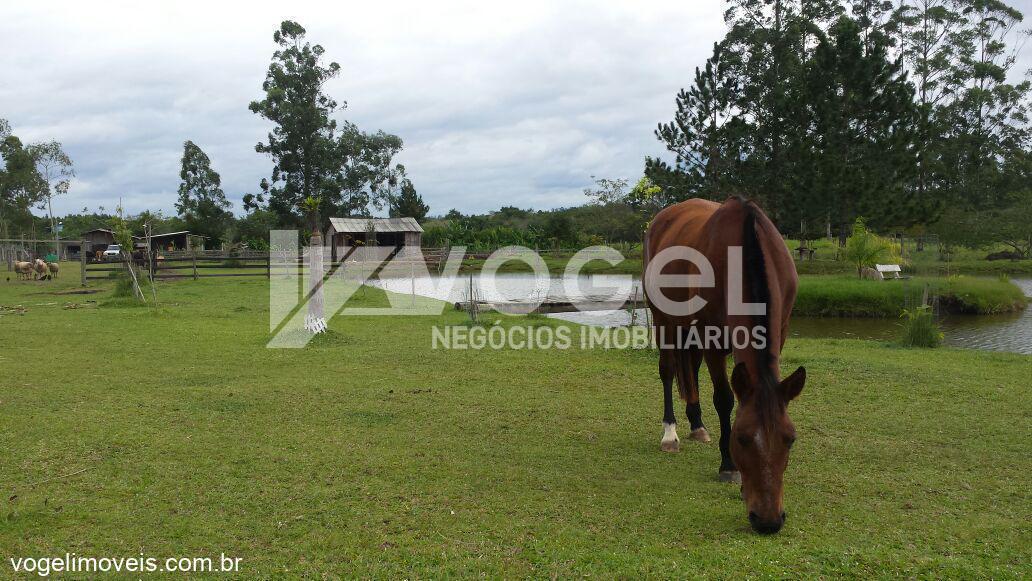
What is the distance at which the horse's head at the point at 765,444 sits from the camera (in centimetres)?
305

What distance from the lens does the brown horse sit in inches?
122

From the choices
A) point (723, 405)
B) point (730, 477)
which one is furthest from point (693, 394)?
point (730, 477)

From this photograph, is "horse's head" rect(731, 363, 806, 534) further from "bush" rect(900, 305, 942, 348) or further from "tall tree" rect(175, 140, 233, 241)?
"tall tree" rect(175, 140, 233, 241)

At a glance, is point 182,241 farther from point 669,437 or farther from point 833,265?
point 669,437

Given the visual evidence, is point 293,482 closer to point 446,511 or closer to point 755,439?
point 446,511

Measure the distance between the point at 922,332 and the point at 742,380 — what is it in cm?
882

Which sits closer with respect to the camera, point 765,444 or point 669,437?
point 765,444

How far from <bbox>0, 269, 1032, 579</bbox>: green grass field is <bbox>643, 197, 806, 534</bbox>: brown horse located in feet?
1.09

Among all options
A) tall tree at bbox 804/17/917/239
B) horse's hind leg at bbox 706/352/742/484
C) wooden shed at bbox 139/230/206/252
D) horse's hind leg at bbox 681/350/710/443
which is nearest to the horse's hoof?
horse's hind leg at bbox 706/352/742/484

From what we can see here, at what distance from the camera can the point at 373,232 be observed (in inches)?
1594

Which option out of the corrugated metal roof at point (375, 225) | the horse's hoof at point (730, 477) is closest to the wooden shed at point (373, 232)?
the corrugated metal roof at point (375, 225)

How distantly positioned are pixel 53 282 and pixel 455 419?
81.5 ft

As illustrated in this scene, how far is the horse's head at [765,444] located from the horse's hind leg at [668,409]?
1626 millimetres

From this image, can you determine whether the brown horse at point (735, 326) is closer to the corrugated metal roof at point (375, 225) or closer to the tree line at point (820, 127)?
the tree line at point (820, 127)
